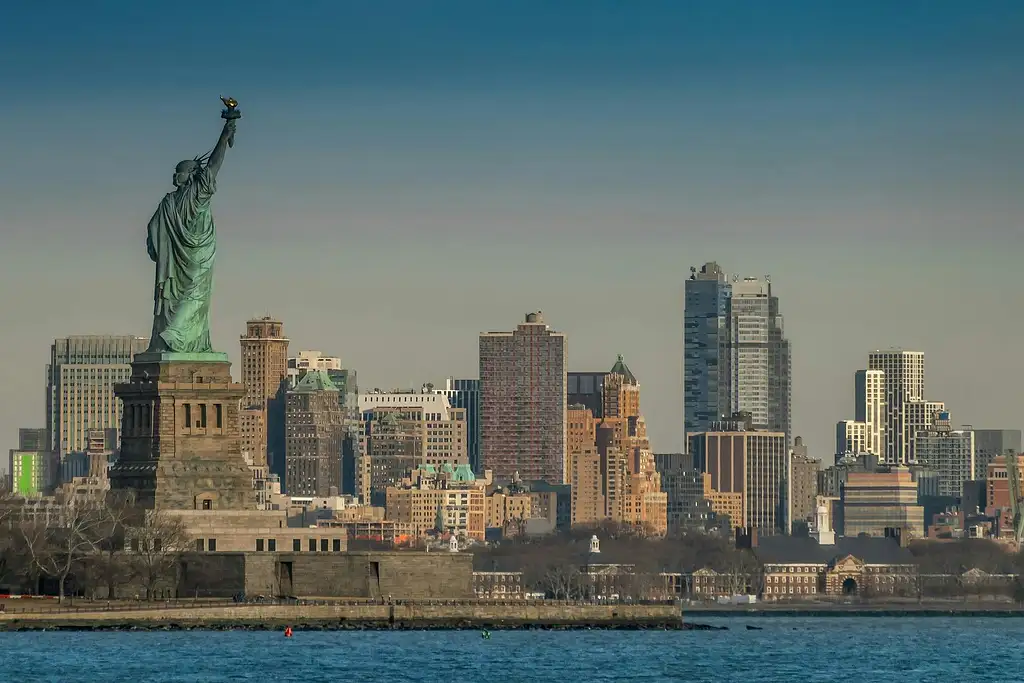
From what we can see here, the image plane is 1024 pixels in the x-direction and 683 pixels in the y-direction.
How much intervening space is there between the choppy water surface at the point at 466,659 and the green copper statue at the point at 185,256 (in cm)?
1657

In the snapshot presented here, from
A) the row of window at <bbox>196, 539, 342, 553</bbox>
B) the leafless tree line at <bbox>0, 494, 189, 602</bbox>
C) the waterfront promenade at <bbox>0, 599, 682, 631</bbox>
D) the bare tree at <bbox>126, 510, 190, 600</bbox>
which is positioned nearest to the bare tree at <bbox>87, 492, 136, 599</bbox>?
the leafless tree line at <bbox>0, 494, 189, 602</bbox>

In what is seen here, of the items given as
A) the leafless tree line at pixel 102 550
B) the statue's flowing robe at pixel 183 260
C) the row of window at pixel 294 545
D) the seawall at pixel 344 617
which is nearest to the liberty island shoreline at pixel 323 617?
the seawall at pixel 344 617

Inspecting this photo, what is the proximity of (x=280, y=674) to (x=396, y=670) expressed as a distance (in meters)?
5.13

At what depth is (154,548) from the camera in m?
137

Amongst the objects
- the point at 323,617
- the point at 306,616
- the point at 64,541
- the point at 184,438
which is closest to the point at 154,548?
the point at 64,541

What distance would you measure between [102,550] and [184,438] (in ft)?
21.4

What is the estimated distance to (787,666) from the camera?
129 meters

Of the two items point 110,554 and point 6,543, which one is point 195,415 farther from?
point 6,543

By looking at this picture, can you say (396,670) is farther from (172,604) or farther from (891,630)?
(891,630)

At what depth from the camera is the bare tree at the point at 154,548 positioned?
450 ft

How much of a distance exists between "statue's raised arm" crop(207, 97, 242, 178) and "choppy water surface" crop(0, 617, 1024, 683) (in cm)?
2065

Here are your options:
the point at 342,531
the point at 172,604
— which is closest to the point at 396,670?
the point at 172,604

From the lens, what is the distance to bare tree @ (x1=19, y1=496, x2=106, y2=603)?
453 ft

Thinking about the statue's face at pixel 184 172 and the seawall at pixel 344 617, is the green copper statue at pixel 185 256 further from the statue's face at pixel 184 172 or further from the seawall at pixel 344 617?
the seawall at pixel 344 617
